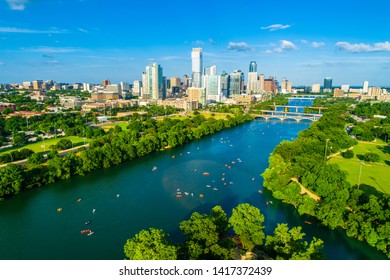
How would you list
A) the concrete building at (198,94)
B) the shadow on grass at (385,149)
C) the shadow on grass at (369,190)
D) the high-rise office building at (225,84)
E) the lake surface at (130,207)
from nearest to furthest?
1. the lake surface at (130,207)
2. the shadow on grass at (369,190)
3. the shadow on grass at (385,149)
4. the concrete building at (198,94)
5. the high-rise office building at (225,84)

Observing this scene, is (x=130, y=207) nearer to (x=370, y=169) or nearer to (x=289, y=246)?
(x=289, y=246)

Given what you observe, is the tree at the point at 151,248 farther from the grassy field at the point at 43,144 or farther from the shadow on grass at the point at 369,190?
the grassy field at the point at 43,144

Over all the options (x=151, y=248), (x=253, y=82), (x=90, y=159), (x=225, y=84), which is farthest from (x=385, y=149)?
(x=253, y=82)

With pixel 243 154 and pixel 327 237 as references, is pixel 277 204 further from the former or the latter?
pixel 243 154

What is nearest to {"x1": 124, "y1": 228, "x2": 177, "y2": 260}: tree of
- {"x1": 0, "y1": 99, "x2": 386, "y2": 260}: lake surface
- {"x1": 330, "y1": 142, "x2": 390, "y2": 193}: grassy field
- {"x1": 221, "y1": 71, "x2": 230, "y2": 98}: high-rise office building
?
{"x1": 0, "y1": 99, "x2": 386, "y2": 260}: lake surface

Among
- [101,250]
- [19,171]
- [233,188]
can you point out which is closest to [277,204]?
[233,188]

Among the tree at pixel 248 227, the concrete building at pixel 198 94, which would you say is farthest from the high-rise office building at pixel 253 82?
the tree at pixel 248 227

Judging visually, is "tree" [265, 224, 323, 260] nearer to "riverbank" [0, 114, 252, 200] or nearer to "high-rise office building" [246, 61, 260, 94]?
"riverbank" [0, 114, 252, 200]
